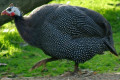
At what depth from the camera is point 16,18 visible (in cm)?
551

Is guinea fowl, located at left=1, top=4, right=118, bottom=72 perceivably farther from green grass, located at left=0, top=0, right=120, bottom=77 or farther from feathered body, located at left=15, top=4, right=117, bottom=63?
green grass, located at left=0, top=0, right=120, bottom=77

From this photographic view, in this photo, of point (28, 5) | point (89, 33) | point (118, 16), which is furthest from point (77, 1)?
point (89, 33)

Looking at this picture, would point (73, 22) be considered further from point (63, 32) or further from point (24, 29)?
point (24, 29)

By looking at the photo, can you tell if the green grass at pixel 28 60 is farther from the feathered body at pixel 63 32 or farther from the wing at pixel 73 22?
the wing at pixel 73 22

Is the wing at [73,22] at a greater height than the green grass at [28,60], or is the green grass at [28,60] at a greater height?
the wing at [73,22]

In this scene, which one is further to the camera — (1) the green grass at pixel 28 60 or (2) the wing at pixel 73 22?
(1) the green grass at pixel 28 60

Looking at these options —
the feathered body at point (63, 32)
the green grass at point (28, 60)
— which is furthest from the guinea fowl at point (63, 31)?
the green grass at point (28, 60)

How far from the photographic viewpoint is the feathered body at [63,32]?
525 centimetres

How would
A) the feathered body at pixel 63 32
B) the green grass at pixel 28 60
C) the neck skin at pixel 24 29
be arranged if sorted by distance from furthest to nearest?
the green grass at pixel 28 60, the neck skin at pixel 24 29, the feathered body at pixel 63 32

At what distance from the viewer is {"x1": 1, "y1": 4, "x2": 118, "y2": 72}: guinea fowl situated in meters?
5.25

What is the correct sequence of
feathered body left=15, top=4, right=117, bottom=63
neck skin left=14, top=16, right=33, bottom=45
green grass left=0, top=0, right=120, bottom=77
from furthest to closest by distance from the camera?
green grass left=0, top=0, right=120, bottom=77, neck skin left=14, top=16, right=33, bottom=45, feathered body left=15, top=4, right=117, bottom=63

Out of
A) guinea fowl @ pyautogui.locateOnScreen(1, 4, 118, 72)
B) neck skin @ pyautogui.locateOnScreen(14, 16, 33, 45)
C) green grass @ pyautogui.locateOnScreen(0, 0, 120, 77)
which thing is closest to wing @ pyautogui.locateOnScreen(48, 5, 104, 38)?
guinea fowl @ pyautogui.locateOnScreen(1, 4, 118, 72)

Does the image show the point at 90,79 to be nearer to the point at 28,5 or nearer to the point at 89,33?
the point at 89,33

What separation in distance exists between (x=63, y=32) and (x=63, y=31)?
2 cm
